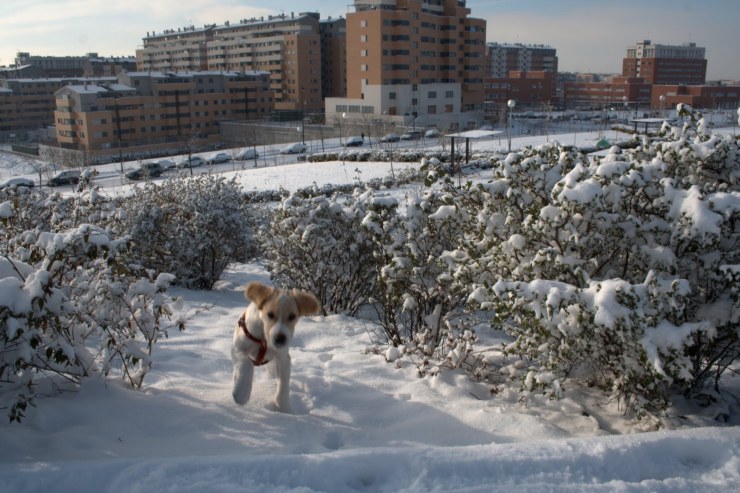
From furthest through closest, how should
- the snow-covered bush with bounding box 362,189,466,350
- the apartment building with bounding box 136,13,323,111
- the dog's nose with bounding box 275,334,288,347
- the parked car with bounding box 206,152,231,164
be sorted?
the apartment building with bounding box 136,13,323,111, the parked car with bounding box 206,152,231,164, the snow-covered bush with bounding box 362,189,466,350, the dog's nose with bounding box 275,334,288,347

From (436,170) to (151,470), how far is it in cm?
378

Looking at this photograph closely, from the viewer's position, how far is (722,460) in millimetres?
3018

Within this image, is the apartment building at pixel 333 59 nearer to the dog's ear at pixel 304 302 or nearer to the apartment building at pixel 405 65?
the apartment building at pixel 405 65

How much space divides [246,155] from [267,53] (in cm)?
4332

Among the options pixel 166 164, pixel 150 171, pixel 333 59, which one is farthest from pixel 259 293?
pixel 333 59

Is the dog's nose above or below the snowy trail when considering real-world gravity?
above

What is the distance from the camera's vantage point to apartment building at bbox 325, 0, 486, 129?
60000mm

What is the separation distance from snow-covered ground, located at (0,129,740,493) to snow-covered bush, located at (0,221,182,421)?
190 mm

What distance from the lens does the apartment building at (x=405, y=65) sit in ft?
197

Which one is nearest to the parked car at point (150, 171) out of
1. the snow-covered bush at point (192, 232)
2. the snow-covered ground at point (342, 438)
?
the snow-covered bush at point (192, 232)

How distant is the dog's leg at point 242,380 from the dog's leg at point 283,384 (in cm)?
19

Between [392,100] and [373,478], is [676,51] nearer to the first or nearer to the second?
[392,100]

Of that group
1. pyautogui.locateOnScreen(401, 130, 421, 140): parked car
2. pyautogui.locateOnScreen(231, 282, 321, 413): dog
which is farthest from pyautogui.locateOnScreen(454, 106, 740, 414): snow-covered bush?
pyautogui.locateOnScreen(401, 130, 421, 140): parked car

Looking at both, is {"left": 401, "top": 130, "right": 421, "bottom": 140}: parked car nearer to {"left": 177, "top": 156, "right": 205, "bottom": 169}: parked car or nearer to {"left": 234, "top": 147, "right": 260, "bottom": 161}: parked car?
{"left": 234, "top": 147, "right": 260, "bottom": 161}: parked car
